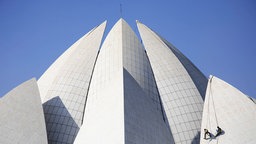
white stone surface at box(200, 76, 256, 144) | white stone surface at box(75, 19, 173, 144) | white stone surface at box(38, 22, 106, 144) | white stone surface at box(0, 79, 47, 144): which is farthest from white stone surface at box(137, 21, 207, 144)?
white stone surface at box(0, 79, 47, 144)

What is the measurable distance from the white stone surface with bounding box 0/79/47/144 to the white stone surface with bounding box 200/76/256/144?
14406 millimetres

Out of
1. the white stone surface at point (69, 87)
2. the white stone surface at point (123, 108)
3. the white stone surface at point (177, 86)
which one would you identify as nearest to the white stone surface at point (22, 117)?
the white stone surface at point (69, 87)

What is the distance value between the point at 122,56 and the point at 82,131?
12.2m

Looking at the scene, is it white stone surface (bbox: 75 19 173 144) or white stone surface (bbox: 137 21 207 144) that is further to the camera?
white stone surface (bbox: 137 21 207 144)

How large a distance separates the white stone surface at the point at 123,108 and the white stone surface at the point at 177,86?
3.51 feet

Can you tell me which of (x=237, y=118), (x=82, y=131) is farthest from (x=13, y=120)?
(x=237, y=118)

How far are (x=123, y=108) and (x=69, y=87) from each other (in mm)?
11780

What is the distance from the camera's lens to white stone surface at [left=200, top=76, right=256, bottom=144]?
28.2m

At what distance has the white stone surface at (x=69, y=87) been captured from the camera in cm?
3269

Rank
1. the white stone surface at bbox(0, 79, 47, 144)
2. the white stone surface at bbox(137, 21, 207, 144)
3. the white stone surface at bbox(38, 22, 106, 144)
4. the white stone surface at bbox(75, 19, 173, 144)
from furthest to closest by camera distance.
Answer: the white stone surface at bbox(137, 21, 207, 144) → the white stone surface at bbox(38, 22, 106, 144) → the white stone surface at bbox(0, 79, 47, 144) → the white stone surface at bbox(75, 19, 173, 144)

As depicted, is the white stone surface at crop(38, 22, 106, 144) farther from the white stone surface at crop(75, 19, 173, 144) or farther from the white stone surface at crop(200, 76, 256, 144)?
the white stone surface at crop(200, 76, 256, 144)

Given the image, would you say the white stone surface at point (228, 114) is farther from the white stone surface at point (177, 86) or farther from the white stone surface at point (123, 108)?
the white stone surface at point (123, 108)

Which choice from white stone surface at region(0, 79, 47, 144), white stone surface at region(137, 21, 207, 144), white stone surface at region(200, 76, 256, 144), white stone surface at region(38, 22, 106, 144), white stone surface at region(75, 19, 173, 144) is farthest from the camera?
white stone surface at region(137, 21, 207, 144)

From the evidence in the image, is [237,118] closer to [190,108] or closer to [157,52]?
[190,108]
